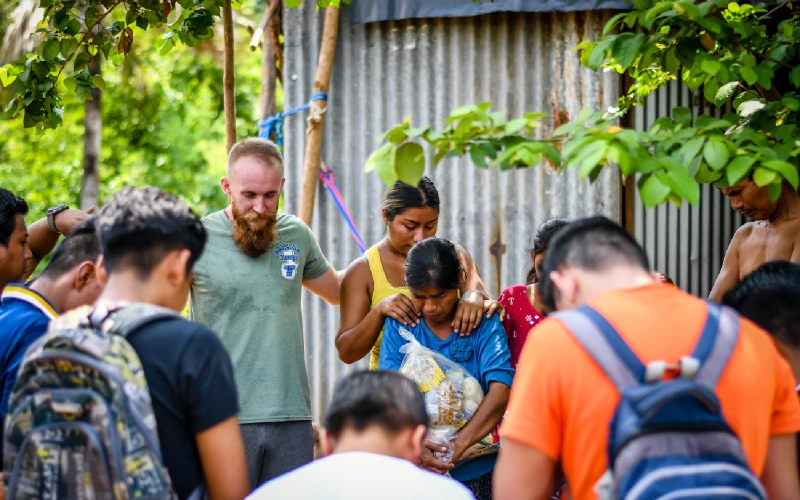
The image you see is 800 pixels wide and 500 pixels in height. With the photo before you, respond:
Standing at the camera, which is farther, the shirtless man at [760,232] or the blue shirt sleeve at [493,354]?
the shirtless man at [760,232]

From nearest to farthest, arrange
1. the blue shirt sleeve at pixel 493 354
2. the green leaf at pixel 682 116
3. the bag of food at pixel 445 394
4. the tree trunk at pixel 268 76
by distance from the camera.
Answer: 1. the green leaf at pixel 682 116
2. the bag of food at pixel 445 394
3. the blue shirt sleeve at pixel 493 354
4. the tree trunk at pixel 268 76

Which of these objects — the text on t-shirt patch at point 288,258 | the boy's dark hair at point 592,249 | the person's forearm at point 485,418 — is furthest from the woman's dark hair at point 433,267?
the boy's dark hair at point 592,249

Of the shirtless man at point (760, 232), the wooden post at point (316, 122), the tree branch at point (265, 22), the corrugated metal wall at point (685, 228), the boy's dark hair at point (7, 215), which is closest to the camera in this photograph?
the boy's dark hair at point (7, 215)

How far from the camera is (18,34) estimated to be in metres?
11.7

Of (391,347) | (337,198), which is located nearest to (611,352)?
(391,347)

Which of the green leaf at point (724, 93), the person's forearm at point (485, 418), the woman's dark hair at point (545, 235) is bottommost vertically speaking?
the person's forearm at point (485, 418)

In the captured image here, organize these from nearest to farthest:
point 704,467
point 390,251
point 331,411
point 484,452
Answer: point 704,467 < point 331,411 < point 484,452 < point 390,251

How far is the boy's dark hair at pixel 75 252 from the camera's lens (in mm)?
3107

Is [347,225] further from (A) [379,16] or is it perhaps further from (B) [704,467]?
(B) [704,467]

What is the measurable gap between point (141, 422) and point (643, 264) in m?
1.41

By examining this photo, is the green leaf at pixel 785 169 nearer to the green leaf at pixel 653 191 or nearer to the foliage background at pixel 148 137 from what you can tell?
the green leaf at pixel 653 191

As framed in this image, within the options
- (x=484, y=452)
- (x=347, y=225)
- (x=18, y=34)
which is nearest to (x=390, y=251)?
(x=484, y=452)

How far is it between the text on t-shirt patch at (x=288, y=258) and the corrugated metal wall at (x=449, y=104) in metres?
1.59

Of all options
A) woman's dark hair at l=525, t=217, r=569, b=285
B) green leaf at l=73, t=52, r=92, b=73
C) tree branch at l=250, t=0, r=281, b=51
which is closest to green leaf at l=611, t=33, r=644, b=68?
woman's dark hair at l=525, t=217, r=569, b=285
